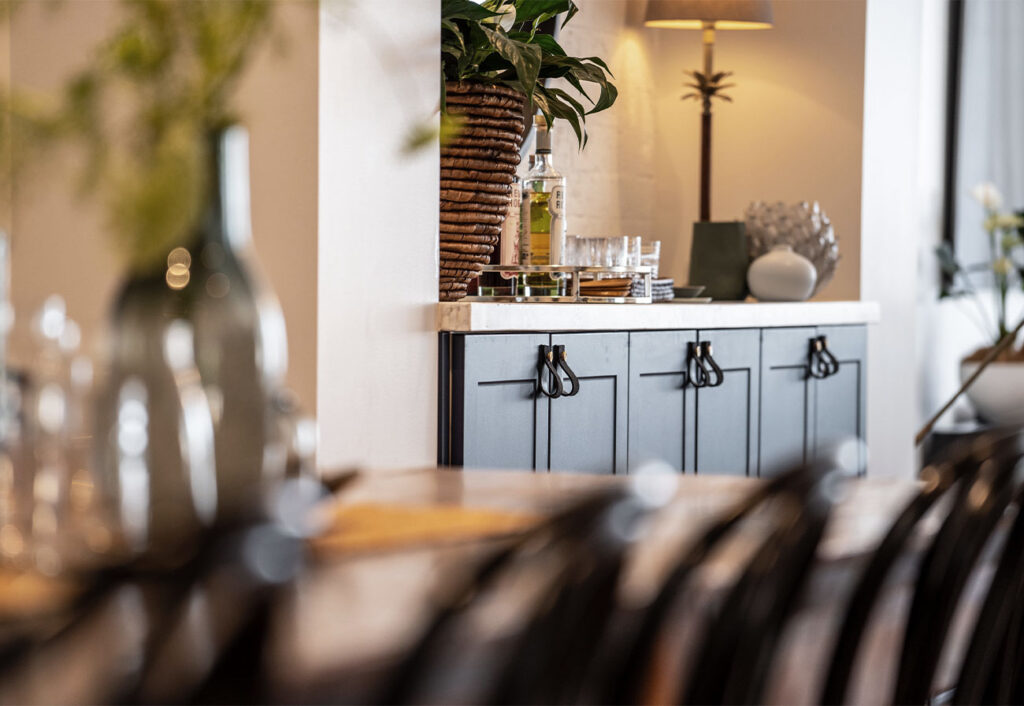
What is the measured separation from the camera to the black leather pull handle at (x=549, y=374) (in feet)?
7.36

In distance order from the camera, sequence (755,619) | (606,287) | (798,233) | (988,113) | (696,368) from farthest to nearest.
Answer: (988,113) → (798,233) → (696,368) → (606,287) → (755,619)

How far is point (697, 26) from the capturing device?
3.48 meters

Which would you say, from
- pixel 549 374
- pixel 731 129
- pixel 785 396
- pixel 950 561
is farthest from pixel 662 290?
pixel 950 561

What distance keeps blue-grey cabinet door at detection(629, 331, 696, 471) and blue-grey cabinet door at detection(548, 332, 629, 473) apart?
0.11ft

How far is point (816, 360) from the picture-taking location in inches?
122

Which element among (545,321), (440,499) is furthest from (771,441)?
(440,499)

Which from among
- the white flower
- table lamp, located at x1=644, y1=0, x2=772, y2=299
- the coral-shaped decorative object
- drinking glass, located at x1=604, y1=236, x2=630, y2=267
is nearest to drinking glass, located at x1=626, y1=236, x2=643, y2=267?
drinking glass, located at x1=604, y1=236, x2=630, y2=267

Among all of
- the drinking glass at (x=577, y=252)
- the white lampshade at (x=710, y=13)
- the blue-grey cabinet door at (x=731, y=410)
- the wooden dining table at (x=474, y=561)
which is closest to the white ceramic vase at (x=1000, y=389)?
the white lampshade at (x=710, y=13)

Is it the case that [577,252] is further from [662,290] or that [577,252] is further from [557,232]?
[662,290]

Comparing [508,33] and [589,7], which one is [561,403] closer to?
[508,33]

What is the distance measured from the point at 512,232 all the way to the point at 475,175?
338mm

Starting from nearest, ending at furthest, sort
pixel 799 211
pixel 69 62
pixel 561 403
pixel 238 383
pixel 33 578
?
1. pixel 33 578
2. pixel 238 383
3. pixel 69 62
4. pixel 561 403
5. pixel 799 211

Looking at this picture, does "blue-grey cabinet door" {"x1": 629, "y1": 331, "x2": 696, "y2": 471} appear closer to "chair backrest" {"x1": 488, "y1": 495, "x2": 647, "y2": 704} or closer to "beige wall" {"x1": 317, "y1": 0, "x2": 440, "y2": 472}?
"beige wall" {"x1": 317, "y1": 0, "x2": 440, "y2": 472}

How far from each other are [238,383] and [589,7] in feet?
9.38
